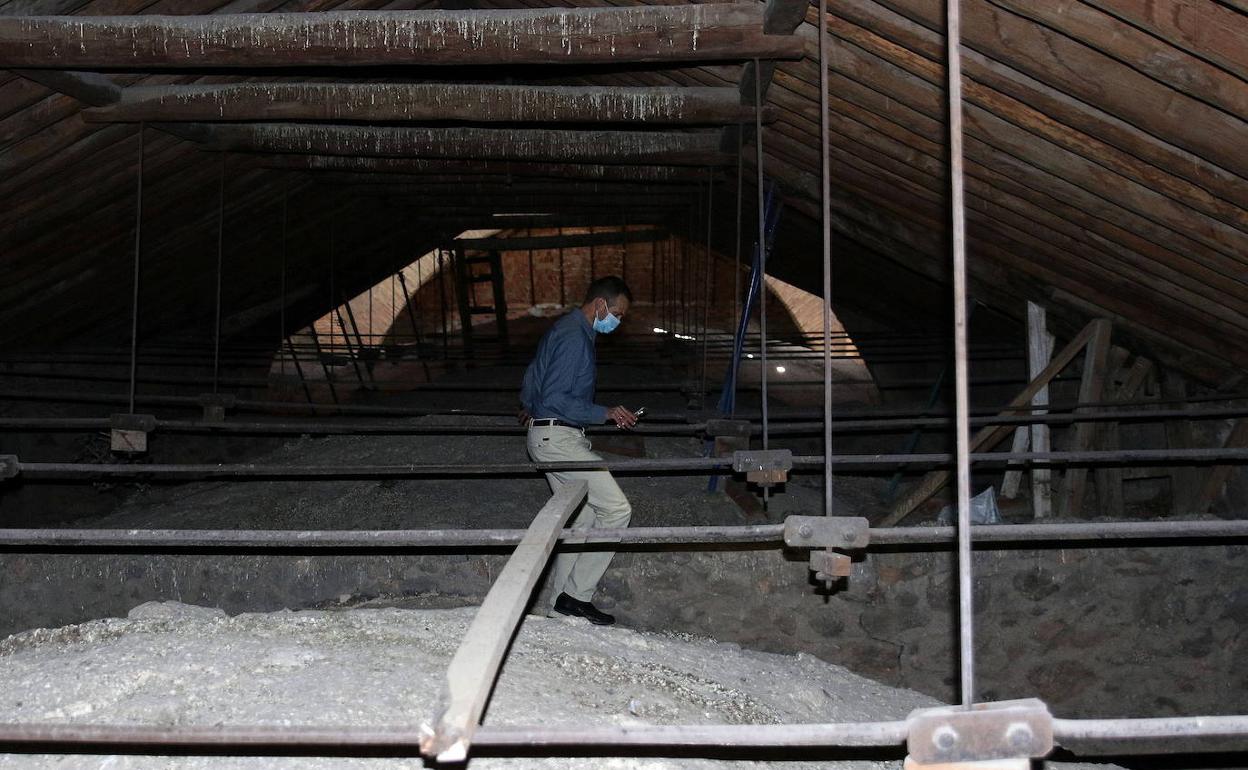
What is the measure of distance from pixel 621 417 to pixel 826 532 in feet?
6.07

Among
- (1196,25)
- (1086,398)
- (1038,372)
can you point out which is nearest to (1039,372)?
(1038,372)

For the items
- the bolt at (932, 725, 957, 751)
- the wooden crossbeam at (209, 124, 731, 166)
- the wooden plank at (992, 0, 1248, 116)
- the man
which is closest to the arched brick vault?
the wooden plank at (992, 0, 1248, 116)

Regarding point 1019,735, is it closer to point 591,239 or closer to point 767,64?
point 767,64

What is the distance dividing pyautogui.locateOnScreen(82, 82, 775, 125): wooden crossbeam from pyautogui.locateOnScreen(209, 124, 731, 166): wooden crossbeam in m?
0.89

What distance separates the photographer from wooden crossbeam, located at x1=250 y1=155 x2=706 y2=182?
8.26 meters

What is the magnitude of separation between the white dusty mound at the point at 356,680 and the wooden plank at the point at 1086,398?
3.45 m

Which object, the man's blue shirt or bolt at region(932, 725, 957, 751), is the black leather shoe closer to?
the man's blue shirt

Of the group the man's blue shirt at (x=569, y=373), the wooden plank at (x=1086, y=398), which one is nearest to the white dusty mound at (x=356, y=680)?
the man's blue shirt at (x=569, y=373)

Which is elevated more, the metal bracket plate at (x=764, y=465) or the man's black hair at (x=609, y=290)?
the man's black hair at (x=609, y=290)

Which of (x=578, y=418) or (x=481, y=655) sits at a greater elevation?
(x=578, y=418)

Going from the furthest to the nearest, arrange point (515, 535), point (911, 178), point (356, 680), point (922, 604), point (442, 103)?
point (442, 103) → point (911, 178) → point (922, 604) → point (515, 535) → point (356, 680)

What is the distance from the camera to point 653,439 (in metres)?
8.96

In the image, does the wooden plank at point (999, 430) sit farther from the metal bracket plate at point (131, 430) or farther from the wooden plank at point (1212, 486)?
the metal bracket plate at point (131, 430)

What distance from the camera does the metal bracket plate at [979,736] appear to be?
6.28 feet
